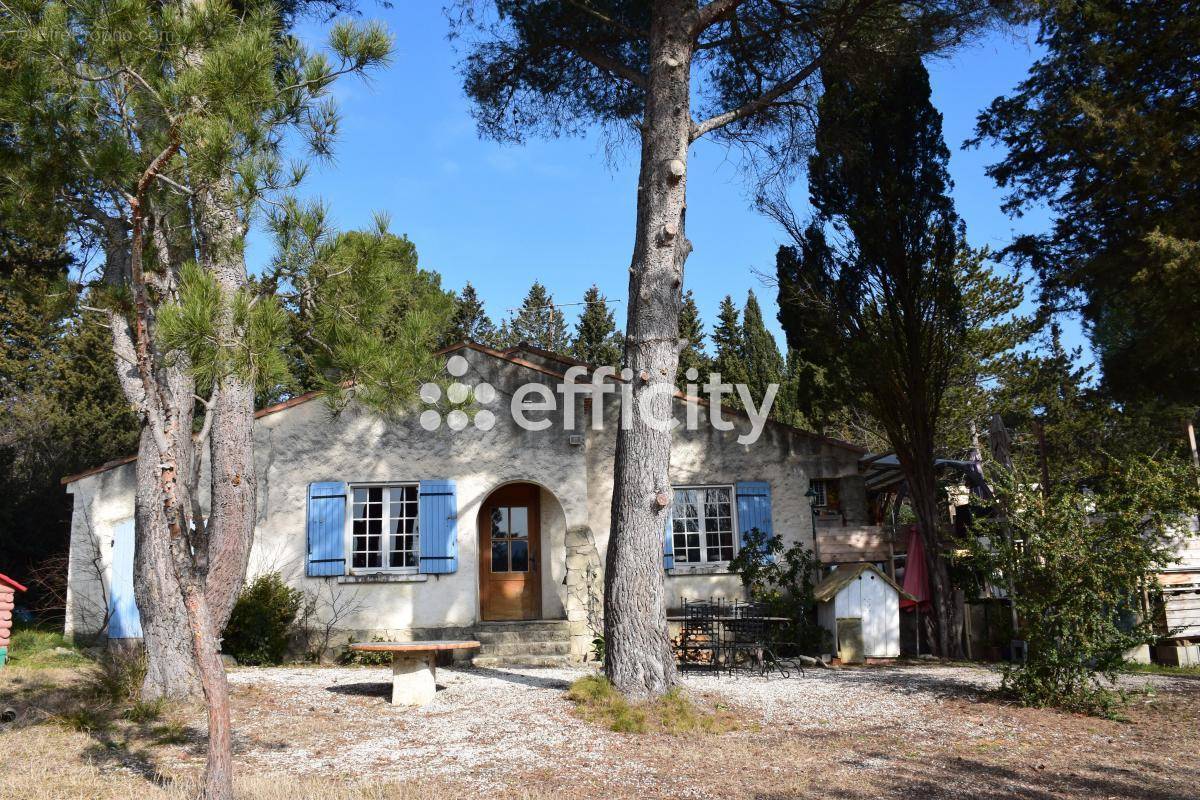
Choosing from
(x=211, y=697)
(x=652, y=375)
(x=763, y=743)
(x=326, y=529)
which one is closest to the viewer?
(x=211, y=697)

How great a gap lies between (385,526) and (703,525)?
15.5 feet

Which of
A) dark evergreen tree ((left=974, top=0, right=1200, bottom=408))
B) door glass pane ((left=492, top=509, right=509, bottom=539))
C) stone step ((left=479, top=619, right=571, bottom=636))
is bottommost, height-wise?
stone step ((left=479, top=619, right=571, bottom=636))

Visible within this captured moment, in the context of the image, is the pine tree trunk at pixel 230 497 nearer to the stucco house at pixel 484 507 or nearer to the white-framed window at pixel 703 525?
the stucco house at pixel 484 507

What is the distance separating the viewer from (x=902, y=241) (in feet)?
42.0

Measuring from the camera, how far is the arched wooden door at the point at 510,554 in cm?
1373

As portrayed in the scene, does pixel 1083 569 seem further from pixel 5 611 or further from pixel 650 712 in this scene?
pixel 5 611

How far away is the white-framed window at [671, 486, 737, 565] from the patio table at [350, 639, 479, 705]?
223 inches

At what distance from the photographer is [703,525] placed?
1351cm

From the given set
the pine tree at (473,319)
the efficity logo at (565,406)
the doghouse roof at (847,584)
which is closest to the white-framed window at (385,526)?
the efficity logo at (565,406)

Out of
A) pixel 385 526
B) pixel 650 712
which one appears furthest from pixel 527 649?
pixel 650 712

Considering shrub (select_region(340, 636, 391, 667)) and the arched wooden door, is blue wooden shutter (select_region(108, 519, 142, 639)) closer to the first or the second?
shrub (select_region(340, 636, 391, 667))

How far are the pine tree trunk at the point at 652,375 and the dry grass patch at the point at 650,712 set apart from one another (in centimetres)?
15

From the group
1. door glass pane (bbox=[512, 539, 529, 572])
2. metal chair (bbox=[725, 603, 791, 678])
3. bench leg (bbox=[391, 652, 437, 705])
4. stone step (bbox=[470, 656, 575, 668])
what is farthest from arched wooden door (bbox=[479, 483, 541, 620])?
bench leg (bbox=[391, 652, 437, 705])

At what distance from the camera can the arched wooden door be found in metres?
13.7
